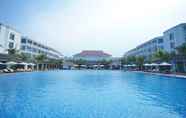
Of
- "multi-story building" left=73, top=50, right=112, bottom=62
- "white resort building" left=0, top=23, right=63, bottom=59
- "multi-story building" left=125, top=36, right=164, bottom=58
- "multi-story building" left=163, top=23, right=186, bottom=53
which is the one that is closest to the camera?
"multi-story building" left=163, top=23, right=186, bottom=53

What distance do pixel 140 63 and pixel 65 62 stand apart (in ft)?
139

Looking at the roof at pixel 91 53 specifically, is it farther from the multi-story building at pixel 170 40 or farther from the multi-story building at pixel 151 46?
the multi-story building at pixel 170 40

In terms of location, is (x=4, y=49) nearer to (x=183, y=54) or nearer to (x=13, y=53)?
(x=13, y=53)

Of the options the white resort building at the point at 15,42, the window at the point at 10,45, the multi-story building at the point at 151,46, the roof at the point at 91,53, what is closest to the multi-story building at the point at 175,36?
the multi-story building at the point at 151,46

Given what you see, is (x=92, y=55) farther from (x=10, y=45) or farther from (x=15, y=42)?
(x=10, y=45)

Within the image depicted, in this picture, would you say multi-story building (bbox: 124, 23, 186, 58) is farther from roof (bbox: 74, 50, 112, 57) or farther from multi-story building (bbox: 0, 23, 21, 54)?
roof (bbox: 74, 50, 112, 57)

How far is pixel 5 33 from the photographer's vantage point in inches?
1686

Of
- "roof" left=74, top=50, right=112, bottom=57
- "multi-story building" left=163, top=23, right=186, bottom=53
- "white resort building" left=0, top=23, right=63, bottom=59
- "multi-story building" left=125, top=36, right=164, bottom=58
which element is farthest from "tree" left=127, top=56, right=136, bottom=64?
"roof" left=74, top=50, right=112, bottom=57

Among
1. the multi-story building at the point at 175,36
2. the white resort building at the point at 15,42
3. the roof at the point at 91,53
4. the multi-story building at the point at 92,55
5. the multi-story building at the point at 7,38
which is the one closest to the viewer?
the multi-story building at the point at 175,36

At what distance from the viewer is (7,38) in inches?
1726

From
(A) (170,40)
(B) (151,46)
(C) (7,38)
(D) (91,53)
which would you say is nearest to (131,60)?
(B) (151,46)

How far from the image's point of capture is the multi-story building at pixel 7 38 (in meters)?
41.1

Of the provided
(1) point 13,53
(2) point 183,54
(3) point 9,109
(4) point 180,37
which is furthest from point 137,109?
(1) point 13,53

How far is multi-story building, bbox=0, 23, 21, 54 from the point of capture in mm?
41147
